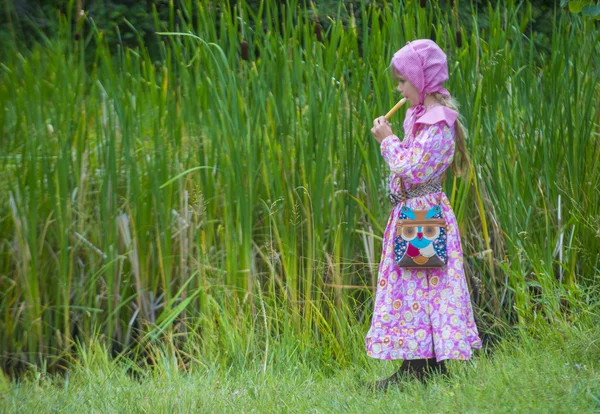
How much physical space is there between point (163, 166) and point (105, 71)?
21.7 inches

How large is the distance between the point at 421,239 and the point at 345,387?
0.63 m

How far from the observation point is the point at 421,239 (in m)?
3.08

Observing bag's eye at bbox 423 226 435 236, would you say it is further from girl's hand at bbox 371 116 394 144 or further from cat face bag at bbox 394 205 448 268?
girl's hand at bbox 371 116 394 144

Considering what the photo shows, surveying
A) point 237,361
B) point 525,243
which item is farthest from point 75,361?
point 525,243

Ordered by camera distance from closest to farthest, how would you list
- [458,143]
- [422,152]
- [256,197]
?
1. [422,152]
2. [458,143]
3. [256,197]

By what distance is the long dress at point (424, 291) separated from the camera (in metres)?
3.07

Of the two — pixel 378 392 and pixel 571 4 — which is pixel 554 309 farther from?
pixel 571 4

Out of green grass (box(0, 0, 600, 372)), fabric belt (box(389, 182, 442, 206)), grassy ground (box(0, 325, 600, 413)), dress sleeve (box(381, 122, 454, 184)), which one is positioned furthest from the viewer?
green grass (box(0, 0, 600, 372))

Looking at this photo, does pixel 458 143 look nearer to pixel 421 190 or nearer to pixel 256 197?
pixel 421 190

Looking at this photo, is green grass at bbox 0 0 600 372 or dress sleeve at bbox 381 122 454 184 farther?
green grass at bbox 0 0 600 372

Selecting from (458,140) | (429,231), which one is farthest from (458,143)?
(429,231)

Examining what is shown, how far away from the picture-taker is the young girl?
3.07m

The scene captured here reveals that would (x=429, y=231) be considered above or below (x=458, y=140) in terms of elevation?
below

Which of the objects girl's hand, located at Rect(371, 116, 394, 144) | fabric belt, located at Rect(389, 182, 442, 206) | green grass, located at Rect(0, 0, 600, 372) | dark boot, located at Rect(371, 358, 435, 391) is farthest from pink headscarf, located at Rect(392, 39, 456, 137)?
dark boot, located at Rect(371, 358, 435, 391)
